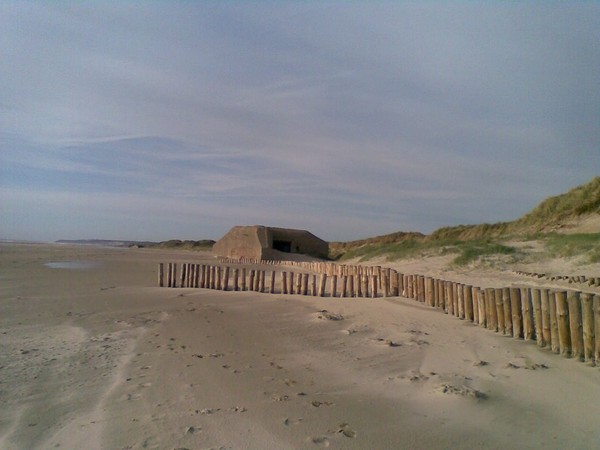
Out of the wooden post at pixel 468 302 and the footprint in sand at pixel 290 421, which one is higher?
the wooden post at pixel 468 302

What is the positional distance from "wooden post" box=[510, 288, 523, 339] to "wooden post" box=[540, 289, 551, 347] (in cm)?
71

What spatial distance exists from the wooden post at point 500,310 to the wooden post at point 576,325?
1652mm

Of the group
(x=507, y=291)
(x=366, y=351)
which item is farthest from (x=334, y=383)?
(x=507, y=291)

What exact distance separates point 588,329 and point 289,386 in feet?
14.1

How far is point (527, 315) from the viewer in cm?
803

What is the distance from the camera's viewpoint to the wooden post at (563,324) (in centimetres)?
695

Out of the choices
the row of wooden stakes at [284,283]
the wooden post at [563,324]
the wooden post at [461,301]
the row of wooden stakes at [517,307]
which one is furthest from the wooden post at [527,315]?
the row of wooden stakes at [284,283]

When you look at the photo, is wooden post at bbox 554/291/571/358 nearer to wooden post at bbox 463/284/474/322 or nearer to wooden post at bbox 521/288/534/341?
wooden post at bbox 521/288/534/341

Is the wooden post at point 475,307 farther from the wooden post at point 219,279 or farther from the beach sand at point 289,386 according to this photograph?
the wooden post at point 219,279

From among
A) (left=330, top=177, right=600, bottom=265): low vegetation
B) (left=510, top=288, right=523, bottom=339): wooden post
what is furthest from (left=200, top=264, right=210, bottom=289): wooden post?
(left=510, top=288, right=523, bottom=339): wooden post

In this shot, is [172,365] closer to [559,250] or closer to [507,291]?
[507,291]

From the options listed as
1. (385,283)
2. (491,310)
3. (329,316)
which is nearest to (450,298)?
(491,310)

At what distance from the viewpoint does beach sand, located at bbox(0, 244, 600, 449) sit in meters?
4.41

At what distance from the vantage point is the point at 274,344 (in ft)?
26.8
